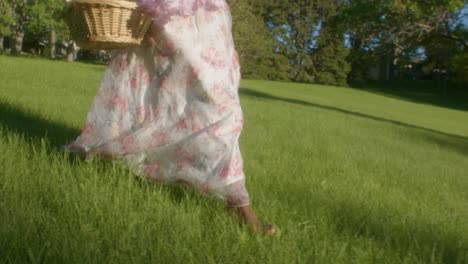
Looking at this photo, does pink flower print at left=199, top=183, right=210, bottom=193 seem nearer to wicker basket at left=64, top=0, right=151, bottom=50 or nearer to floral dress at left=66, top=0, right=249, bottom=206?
floral dress at left=66, top=0, right=249, bottom=206

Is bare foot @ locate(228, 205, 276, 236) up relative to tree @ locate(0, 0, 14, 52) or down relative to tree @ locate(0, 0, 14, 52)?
down

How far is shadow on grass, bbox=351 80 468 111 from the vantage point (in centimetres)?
4128

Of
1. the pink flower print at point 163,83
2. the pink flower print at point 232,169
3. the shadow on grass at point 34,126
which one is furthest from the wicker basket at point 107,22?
the shadow on grass at point 34,126

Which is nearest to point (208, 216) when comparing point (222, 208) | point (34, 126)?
point (222, 208)

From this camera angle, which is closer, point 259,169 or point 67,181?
point 67,181

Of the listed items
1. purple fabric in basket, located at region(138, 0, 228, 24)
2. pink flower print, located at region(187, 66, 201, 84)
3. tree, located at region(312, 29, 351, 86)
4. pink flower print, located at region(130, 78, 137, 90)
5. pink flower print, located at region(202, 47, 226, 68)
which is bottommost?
tree, located at region(312, 29, 351, 86)

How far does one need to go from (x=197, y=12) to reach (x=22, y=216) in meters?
1.50

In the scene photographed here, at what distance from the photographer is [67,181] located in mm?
3059

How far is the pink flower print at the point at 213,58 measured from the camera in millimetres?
3148

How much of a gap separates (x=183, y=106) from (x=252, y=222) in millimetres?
830

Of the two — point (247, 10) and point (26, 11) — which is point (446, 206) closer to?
point (26, 11)

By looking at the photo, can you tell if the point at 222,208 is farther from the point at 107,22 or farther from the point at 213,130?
the point at 107,22

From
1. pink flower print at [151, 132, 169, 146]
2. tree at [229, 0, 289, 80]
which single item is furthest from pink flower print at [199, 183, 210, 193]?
tree at [229, 0, 289, 80]

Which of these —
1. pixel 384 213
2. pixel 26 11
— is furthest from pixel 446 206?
pixel 26 11
